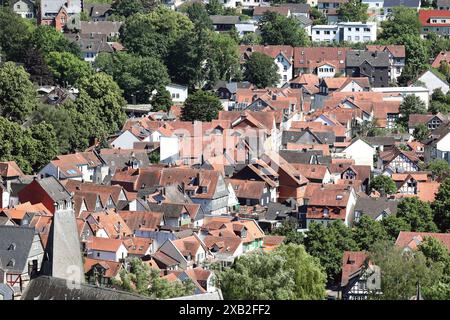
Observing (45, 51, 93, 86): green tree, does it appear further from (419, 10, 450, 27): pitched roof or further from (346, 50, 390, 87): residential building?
(419, 10, 450, 27): pitched roof

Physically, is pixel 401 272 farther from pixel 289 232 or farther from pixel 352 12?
pixel 352 12

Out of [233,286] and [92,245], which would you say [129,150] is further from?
[233,286]


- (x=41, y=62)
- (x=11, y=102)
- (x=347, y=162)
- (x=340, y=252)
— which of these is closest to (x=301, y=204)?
(x=347, y=162)

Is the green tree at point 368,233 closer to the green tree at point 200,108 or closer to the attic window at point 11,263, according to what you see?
the attic window at point 11,263

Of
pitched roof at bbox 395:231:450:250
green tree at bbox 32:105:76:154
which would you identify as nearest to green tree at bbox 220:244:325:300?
pitched roof at bbox 395:231:450:250

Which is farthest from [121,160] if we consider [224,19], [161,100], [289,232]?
[224,19]
